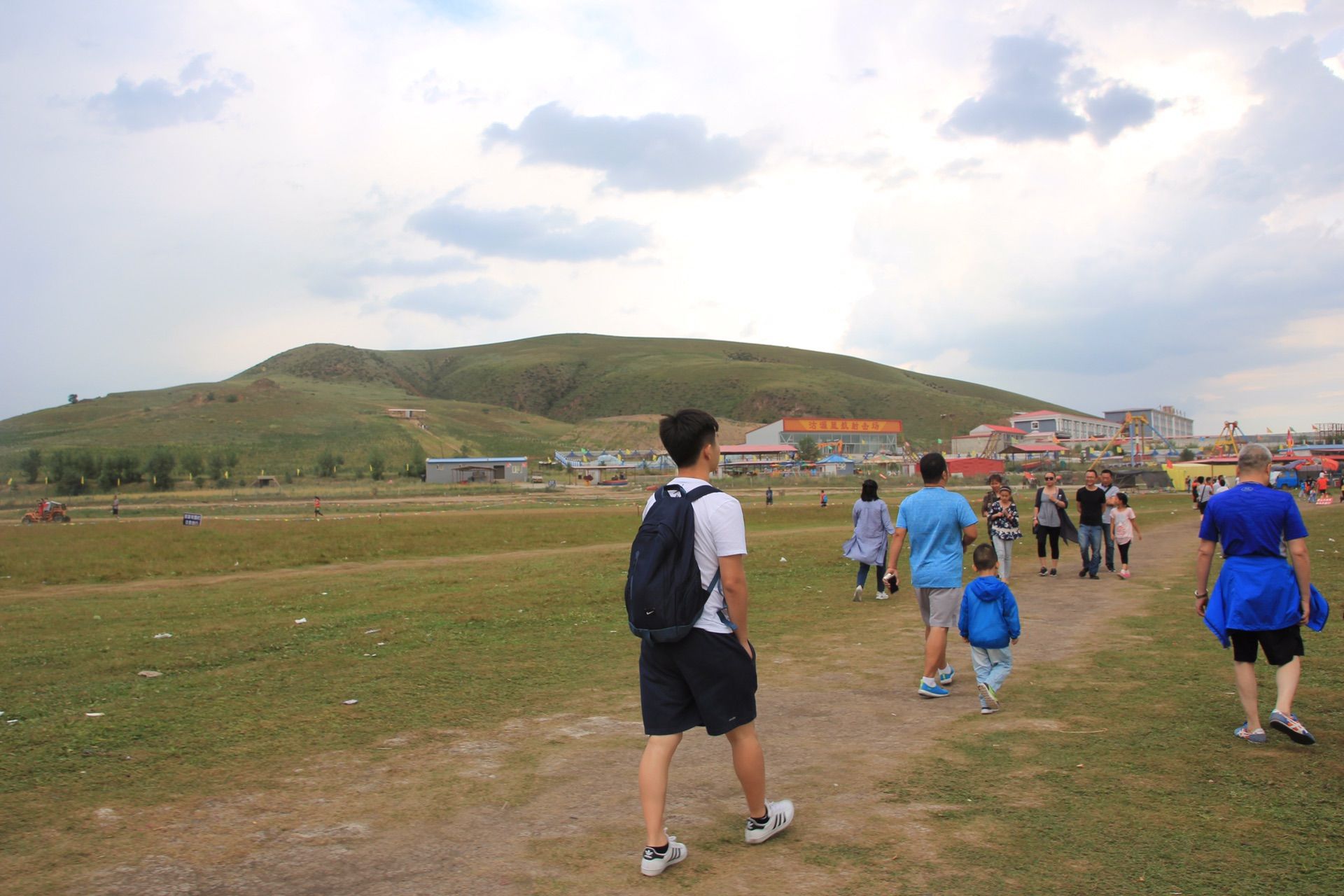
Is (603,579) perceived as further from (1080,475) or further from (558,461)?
(558,461)

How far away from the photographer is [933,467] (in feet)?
23.2

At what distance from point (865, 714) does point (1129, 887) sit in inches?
119

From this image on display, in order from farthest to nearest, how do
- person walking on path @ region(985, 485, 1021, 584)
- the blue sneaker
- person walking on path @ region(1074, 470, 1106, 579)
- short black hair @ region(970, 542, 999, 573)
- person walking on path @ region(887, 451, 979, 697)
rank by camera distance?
person walking on path @ region(1074, 470, 1106, 579) < person walking on path @ region(985, 485, 1021, 584) < person walking on path @ region(887, 451, 979, 697) < short black hair @ region(970, 542, 999, 573) < the blue sneaker

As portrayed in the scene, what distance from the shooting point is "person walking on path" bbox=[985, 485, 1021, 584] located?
487 inches

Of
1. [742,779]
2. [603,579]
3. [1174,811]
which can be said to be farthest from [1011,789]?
[603,579]

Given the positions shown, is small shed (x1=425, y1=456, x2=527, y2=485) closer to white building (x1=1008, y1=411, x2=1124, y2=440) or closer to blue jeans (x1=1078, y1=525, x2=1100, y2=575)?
blue jeans (x1=1078, y1=525, x2=1100, y2=575)

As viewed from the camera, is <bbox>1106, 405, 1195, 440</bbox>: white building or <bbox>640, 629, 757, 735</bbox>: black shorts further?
<bbox>1106, 405, 1195, 440</bbox>: white building

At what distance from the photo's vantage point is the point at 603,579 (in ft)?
52.1

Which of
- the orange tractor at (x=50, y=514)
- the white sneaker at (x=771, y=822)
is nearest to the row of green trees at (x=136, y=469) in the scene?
the orange tractor at (x=50, y=514)

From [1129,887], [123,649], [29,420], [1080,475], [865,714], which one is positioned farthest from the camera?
[29,420]

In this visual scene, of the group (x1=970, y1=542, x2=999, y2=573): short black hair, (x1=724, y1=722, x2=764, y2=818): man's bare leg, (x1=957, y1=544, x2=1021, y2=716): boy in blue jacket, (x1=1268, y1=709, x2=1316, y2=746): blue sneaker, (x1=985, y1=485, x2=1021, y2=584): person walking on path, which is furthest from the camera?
(x1=985, y1=485, x2=1021, y2=584): person walking on path

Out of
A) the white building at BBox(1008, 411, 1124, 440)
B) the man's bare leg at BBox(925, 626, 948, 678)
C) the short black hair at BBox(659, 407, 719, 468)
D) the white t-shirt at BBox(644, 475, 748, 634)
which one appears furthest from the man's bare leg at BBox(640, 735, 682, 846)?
the white building at BBox(1008, 411, 1124, 440)

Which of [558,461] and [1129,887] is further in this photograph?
[558,461]

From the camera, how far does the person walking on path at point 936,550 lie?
698 centimetres
